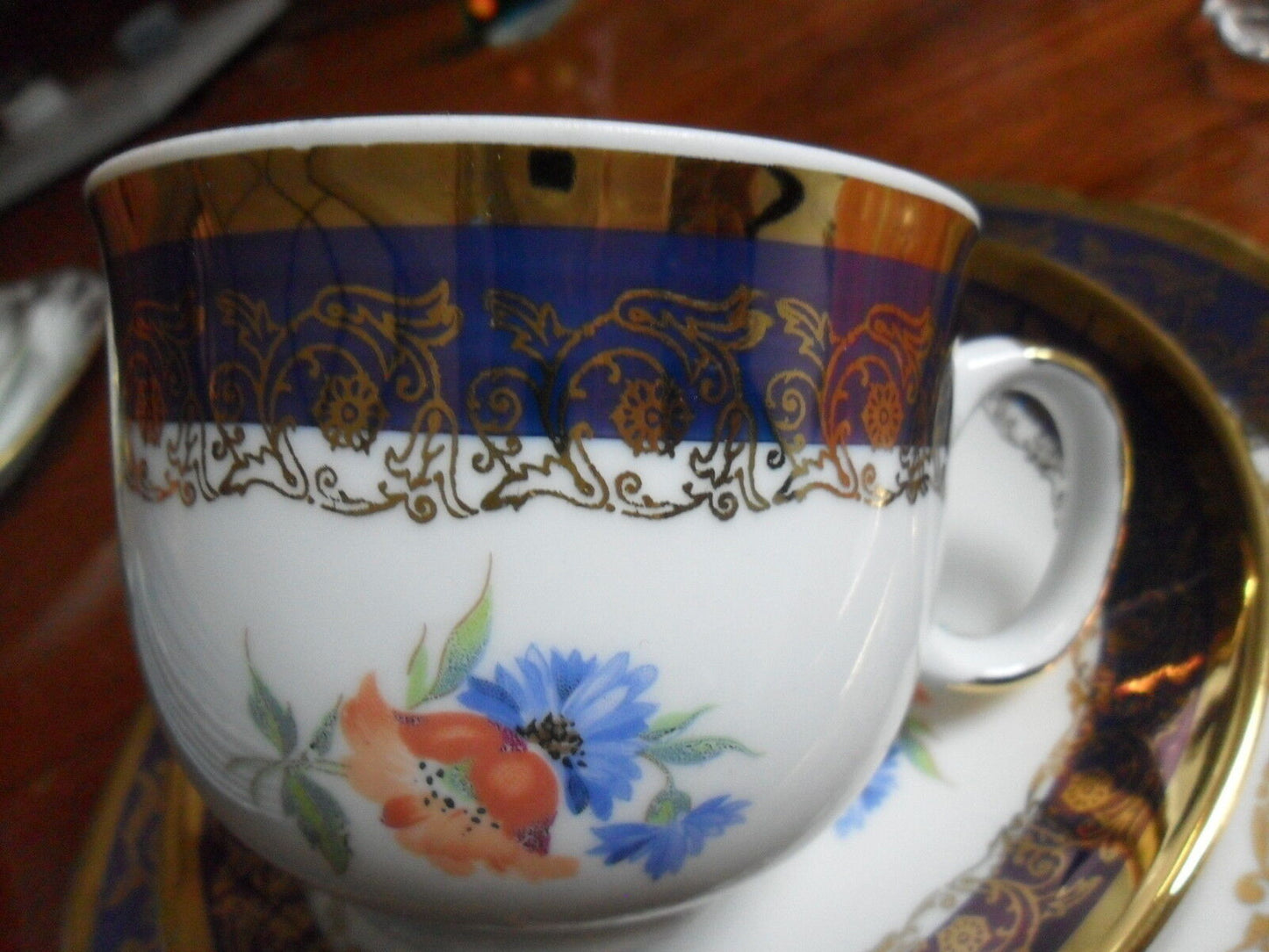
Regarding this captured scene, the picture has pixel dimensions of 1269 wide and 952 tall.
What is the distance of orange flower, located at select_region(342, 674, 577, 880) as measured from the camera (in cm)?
20

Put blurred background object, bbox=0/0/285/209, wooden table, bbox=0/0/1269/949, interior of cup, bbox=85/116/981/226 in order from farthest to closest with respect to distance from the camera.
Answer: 1. blurred background object, bbox=0/0/285/209
2. wooden table, bbox=0/0/1269/949
3. interior of cup, bbox=85/116/981/226

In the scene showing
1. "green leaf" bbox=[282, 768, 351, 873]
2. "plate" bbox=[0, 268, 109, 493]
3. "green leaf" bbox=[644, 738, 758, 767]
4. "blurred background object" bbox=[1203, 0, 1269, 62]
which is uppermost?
"blurred background object" bbox=[1203, 0, 1269, 62]

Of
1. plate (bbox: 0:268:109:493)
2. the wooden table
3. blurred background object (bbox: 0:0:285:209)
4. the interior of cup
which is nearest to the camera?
the interior of cup

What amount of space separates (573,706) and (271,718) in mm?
75

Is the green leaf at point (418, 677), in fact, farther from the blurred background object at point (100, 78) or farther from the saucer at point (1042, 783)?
the blurred background object at point (100, 78)

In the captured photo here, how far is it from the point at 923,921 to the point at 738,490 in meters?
0.17

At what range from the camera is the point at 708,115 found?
532 millimetres

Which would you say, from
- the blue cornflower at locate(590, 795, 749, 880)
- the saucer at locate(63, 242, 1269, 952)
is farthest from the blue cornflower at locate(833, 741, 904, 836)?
the blue cornflower at locate(590, 795, 749, 880)

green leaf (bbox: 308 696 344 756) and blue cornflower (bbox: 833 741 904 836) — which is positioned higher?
green leaf (bbox: 308 696 344 756)

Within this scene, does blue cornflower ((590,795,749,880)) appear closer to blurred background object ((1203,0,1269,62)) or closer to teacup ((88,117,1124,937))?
teacup ((88,117,1124,937))

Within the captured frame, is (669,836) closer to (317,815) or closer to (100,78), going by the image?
(317,815)

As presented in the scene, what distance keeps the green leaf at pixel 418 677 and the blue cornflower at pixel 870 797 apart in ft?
0.61

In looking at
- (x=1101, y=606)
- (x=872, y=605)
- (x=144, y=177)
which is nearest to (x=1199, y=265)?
(x=1101, y=606)

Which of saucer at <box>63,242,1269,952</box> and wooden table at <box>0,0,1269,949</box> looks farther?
wooden table at <box>0,0,1269,949</box>
